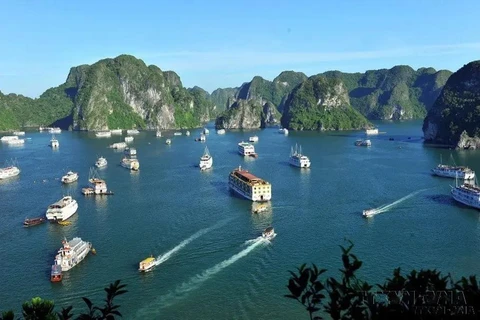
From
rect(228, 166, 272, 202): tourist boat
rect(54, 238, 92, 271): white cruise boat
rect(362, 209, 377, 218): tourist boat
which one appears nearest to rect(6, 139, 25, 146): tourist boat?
rect(228, 166, 272, 202): tourist boat

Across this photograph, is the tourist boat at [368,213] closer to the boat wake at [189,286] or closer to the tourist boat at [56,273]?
the boat wake at [189,286]

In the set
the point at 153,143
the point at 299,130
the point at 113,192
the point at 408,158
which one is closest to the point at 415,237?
the point at 113,192

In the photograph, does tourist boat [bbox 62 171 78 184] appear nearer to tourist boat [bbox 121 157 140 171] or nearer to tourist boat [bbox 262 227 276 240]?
tourist boat [bbox 121 157 140 171]

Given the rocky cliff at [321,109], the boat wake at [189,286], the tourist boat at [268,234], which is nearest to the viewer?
the boat wake at [189,286]

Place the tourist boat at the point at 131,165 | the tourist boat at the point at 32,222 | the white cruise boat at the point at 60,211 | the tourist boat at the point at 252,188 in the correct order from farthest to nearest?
the tourist boat at the point at 131,165 → the tourist boat at the point at 252,188 → the white cruise boat at the point at 60,211 → the tourist boat at the point at 32,222

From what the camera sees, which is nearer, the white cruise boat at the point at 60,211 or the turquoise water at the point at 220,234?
the turquoise water at the point at 220,234

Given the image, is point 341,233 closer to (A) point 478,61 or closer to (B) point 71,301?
(B) point 71,301

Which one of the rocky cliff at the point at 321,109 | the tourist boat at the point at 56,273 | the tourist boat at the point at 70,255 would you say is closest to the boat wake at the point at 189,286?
the tourist boat at the point at 56,273

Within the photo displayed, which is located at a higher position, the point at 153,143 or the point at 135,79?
the point at 135,79
